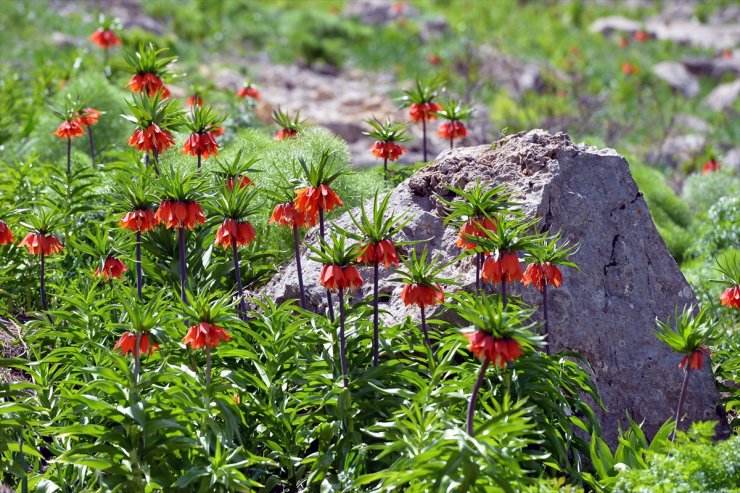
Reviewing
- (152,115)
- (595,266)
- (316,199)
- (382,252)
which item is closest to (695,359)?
(595,266)

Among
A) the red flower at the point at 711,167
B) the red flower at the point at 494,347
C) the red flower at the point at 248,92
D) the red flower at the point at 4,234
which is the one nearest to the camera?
the red flower at the point at 494,347

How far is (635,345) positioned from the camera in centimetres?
588

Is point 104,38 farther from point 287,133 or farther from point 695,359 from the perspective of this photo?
point 695,359

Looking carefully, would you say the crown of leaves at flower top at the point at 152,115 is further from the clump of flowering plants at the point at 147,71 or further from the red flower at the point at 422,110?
the red flower at the point at 422,110

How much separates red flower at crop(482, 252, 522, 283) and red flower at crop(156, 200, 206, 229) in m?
1.53

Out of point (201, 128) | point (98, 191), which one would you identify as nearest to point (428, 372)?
point (201, 128)

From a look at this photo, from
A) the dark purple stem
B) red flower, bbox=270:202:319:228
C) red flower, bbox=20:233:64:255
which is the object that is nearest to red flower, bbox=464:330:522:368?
the dark purple stem

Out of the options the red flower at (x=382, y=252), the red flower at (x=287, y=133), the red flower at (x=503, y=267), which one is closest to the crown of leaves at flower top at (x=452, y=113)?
the red flower at (x=287, y=133)

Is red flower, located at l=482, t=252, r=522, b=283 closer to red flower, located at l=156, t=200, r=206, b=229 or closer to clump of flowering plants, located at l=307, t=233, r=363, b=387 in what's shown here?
clump of flowering plants, located at l=307, t=233, r=363, b=387

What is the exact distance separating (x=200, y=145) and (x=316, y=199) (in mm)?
1185

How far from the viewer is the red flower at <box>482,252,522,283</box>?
470cm

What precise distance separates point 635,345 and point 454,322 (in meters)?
1.16

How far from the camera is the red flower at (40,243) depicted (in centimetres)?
573

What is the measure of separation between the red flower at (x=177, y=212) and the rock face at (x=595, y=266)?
1.05 meters
